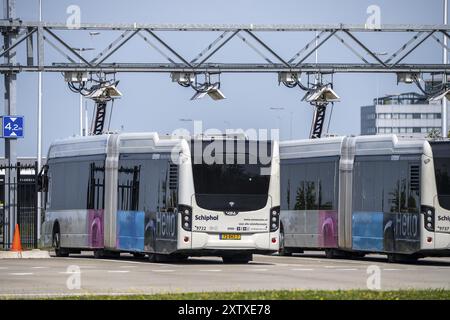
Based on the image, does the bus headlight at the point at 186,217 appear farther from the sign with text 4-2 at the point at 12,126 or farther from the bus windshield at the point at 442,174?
the sign with text 4-2 at the point at 12,126

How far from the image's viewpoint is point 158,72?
45.2m

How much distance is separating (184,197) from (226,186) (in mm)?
970

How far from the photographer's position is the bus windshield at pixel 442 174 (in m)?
35.8

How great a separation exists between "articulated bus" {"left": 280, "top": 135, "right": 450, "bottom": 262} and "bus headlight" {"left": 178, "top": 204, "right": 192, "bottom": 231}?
5.44 metres

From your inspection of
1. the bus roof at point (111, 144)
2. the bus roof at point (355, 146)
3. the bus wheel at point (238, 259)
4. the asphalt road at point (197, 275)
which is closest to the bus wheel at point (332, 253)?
the asphalt road at point (197, 275)

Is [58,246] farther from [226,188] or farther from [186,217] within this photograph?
[226,188]

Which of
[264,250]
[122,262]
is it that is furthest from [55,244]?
[264,250]

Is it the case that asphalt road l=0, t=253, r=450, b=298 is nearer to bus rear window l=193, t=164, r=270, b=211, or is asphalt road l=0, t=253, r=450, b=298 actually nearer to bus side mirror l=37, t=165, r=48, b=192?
bus rear window l=193, t=164, r=270, b=211

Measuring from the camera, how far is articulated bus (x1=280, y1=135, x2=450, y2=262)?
35.8m

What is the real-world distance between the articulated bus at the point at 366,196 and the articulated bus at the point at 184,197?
135 inches

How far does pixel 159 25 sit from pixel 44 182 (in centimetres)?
606

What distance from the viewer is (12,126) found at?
138 ft
